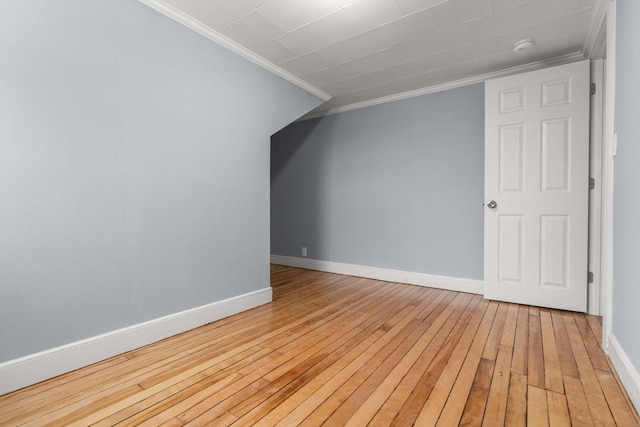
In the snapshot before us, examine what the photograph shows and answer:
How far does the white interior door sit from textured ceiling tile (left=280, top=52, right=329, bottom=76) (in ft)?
5.73

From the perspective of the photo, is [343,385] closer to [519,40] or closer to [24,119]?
[24,119]

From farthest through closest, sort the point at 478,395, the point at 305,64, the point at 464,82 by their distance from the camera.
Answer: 1. the point at 464,82
2. the point at 305,64
3. the point at 478,395

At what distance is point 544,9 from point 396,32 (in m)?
1.05

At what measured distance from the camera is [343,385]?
5.12 ft

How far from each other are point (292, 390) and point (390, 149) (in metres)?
3.12

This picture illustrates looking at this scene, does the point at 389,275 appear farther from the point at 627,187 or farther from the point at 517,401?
the point at 627,187

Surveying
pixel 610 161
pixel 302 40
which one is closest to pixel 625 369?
pixel 610 161

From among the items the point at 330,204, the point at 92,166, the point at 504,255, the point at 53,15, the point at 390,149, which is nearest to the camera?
the point at 53,15

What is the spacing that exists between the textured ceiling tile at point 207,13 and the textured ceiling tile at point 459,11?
1558 millimetres

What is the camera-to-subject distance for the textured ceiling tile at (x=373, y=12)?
208 centimetres

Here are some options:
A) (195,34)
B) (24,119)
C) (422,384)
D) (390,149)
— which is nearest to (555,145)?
(390,149)

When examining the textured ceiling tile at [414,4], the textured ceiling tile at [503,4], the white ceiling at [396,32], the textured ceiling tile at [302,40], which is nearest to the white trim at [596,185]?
the white ceiling at [396,32]

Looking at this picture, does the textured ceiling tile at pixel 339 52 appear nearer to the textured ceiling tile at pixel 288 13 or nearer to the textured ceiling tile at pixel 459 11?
the textured ceiling tile at pixel 288 13

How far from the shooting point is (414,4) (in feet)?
6.84
